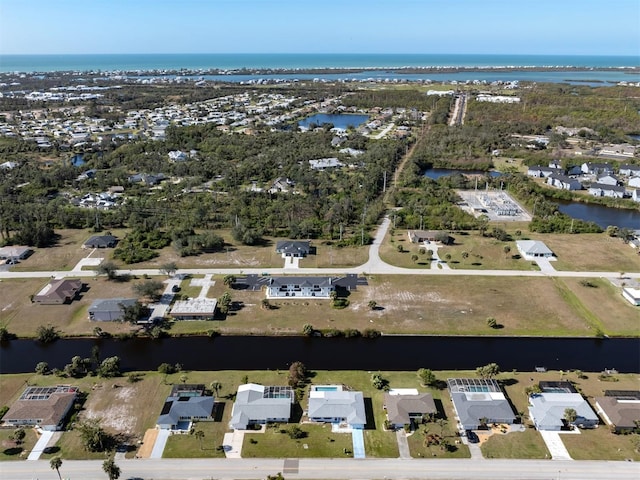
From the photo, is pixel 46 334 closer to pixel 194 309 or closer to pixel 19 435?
pixel 19 435

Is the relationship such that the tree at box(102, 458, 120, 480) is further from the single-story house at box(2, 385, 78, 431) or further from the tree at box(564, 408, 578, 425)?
the tree at box(564, 408, 578, 425)

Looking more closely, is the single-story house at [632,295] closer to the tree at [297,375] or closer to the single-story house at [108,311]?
the tree at [297,375]

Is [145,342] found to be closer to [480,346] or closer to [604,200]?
Answer: [480,346]

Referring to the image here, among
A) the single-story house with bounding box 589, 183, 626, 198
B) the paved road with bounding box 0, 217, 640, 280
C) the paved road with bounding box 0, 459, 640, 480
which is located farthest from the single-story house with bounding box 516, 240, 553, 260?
the single-story house with bounding box 589, 183, 626, 198

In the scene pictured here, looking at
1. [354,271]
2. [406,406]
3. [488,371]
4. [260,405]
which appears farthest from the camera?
[354,271]

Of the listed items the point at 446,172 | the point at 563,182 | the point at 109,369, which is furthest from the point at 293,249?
the point at 563,182

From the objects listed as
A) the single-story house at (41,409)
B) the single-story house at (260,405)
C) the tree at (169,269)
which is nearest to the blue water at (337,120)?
the tree at (169,269)
